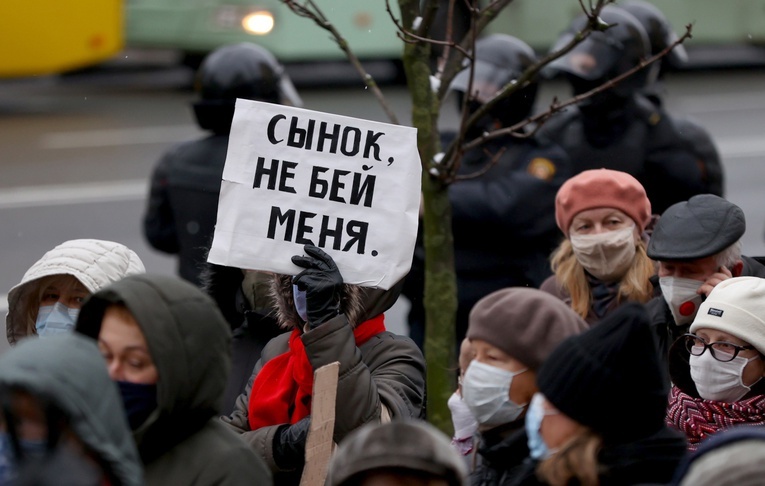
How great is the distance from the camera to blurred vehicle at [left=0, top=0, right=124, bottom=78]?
14383 millimetres

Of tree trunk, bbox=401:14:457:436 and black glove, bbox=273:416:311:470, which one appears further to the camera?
tree trunk, bbox=401:14:457:436

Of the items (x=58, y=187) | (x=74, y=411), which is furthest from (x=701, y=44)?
(x=74, y=411)

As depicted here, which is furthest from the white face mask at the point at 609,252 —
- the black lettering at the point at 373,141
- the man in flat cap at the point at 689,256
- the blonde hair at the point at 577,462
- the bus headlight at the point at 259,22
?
the bus headlight at the point at 259,22

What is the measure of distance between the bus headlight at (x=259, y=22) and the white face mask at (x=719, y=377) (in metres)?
12.1

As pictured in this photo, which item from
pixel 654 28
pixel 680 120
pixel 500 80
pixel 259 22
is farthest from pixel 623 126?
pixel 259 22

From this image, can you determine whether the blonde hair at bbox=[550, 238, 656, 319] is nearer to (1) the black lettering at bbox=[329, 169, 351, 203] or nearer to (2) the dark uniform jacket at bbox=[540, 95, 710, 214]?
(1) the black lettering at bbox=[329, 169, 351, 203]

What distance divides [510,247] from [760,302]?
2.21 metres

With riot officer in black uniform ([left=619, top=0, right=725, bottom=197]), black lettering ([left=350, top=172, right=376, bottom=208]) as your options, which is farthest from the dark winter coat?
riot officer in black uniform ([left=619, top=0, right=725, bottom=197])

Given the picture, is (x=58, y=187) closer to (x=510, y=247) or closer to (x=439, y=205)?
(x=510, y=247)

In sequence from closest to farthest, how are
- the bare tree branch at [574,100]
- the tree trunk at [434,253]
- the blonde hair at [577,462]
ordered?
the blonde hair at [577,462], the bare tree branch at [574,100], the tree trunk at [434,253]

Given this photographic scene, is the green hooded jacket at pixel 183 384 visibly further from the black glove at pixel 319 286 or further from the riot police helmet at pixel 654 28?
the riot police helmet at pixel 654 28

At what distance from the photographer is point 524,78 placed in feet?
13.9

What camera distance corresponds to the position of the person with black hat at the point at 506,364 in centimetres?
329

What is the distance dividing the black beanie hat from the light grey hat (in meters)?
0.34
